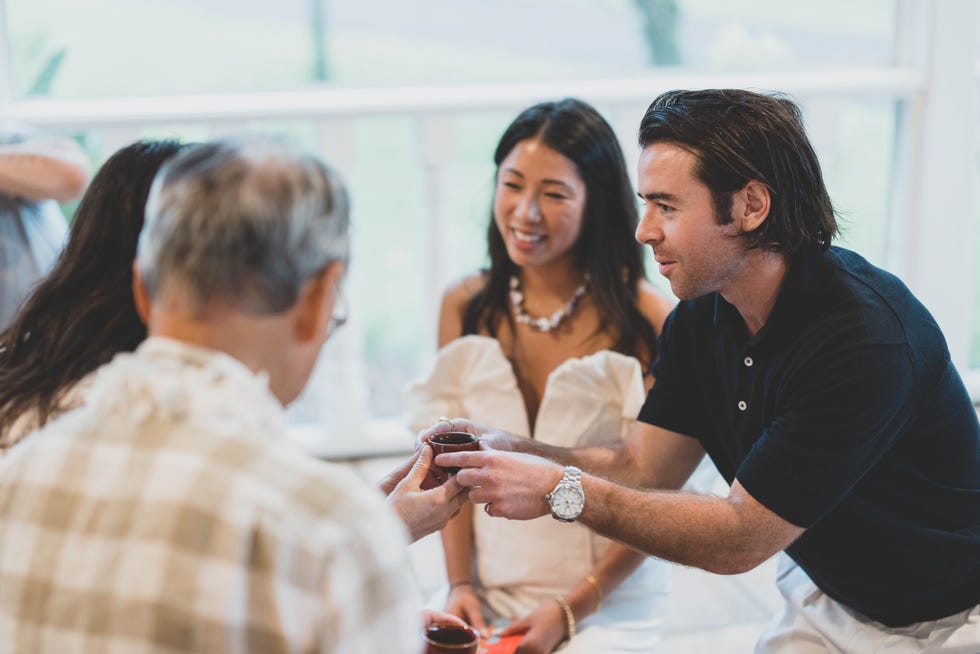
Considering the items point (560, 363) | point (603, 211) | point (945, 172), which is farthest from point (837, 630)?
point (945, 172)

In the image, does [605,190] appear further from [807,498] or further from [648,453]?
[807,498]

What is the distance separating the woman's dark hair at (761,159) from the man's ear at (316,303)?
84cm

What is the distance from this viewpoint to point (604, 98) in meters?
3.50

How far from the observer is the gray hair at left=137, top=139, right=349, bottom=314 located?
974mm

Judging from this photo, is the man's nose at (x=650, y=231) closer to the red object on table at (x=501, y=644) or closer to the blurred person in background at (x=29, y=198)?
the red object on table at (x=501, y=644)

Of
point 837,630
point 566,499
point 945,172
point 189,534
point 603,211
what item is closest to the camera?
point 189,534

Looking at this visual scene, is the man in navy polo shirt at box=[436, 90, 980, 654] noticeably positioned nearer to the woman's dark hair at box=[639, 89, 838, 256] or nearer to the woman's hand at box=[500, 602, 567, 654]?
the woman's dark hair at box=[639, 89, 838, 256]

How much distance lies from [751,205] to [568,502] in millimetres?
540

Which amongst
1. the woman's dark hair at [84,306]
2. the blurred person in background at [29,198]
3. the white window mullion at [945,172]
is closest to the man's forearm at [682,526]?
the woman's dark hair at [84,306]

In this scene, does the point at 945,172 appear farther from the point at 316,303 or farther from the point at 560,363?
the point at 316,303

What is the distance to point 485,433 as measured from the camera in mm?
1978

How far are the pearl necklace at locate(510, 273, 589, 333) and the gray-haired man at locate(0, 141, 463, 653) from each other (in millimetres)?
1330

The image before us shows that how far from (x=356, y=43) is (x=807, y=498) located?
8.29 feet

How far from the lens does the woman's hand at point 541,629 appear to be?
2.03 m
